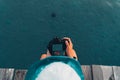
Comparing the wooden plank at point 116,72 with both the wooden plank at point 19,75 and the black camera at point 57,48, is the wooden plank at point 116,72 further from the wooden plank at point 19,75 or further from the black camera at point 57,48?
the wooden plank at point 19,75

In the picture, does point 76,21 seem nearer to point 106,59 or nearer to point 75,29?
point 75,29

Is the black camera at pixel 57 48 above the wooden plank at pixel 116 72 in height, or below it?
above

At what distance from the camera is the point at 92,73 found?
13.9ft

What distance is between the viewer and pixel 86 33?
19.0 ft

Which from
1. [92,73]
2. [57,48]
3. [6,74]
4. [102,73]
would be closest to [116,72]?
[102,73]

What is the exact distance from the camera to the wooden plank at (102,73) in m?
4.21

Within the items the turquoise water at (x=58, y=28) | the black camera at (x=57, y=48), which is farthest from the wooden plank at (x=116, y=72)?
the turquoise water at (x=58, y=28)

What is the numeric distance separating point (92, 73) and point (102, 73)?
161mm

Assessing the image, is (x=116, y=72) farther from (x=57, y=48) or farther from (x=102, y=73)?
(x=57, y=48)

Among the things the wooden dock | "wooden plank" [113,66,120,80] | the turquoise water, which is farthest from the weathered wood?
the turquoise water

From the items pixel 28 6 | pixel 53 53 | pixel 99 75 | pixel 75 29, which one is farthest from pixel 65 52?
pixel 28 6

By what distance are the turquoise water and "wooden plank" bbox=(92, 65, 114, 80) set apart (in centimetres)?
106

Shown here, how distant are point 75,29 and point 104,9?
94 centimetres

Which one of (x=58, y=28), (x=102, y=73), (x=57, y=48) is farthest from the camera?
(x=58, y=28)
